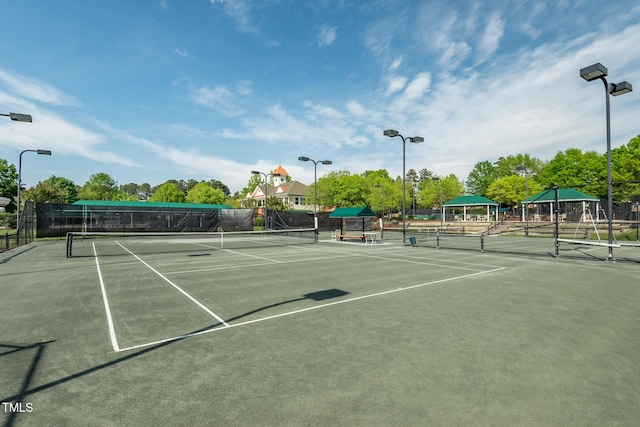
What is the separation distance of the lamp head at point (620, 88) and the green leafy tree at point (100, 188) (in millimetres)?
120990

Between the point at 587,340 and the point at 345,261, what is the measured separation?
9882 millimetres

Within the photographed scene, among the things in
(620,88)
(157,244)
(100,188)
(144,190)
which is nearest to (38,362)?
(620,88)

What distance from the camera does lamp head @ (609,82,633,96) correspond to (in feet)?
40.4

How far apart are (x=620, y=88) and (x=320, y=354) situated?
50.9 ft

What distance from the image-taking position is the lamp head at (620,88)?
1230 centimetres

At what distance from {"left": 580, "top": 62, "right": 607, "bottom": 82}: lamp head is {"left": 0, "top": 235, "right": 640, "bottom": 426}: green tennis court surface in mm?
7714

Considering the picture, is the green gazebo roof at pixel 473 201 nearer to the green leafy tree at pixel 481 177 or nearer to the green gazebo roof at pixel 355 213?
the green gazebo roof at pixel 355 213

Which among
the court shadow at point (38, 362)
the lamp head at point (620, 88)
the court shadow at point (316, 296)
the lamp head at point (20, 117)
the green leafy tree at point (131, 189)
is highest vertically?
the green leafy tree at point (131, 189)

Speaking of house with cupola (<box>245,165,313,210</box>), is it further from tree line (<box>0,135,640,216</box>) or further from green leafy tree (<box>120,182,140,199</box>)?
green leafy tree (<box>120,182,140,199</box>)

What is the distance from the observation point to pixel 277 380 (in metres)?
3.70

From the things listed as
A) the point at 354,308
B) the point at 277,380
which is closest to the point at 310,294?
the point at 354,308

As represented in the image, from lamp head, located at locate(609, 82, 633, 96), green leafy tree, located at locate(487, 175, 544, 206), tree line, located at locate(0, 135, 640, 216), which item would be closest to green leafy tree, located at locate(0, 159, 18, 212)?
tree line, located at locate(0, 135, 640, 216)

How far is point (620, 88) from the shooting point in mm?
12469

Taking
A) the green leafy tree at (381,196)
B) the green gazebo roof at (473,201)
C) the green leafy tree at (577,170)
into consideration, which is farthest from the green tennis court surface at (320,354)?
the green leafy tree at (577,170)
